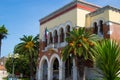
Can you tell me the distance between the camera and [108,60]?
6.51 meters

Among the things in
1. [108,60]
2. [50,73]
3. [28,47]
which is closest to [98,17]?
[50,73]

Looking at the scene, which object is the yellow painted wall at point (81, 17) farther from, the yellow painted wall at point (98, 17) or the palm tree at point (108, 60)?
the palm tree at point (108, 60)

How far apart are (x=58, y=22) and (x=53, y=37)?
2.85 metres

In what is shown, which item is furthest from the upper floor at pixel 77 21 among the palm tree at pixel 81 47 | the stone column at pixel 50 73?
the stone column at pixel 50 73

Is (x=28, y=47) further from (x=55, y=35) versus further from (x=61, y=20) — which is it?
(x=61, y=20)

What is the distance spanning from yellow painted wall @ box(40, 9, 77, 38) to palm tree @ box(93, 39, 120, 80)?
3272 cm

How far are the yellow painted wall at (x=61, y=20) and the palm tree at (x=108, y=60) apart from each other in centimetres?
3272

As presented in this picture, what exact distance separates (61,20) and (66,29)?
2231mm

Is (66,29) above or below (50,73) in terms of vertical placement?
above

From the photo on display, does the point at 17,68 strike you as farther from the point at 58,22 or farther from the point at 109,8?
the point at 109,8

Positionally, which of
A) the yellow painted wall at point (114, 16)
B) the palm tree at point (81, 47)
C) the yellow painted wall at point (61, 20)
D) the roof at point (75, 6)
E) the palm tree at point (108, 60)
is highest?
the roof at point (75, 6)

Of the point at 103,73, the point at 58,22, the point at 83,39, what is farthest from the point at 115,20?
the point at 103,73

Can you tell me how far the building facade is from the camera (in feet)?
118

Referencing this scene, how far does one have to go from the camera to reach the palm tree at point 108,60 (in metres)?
6.50
